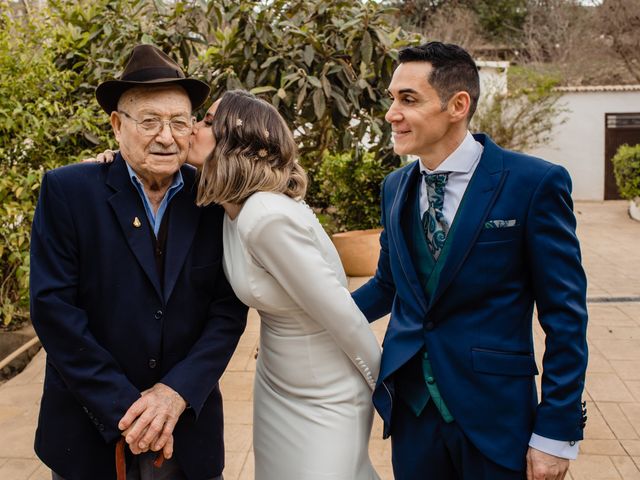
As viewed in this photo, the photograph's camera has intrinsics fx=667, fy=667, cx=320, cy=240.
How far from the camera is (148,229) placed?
1929 mm

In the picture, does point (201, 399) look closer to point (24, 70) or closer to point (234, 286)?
point (234, 286)

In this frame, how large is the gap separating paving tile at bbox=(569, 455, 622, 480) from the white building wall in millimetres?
15531

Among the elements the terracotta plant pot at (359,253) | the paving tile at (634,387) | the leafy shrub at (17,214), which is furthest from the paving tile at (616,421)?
the terracotta plant pot at (359,253)

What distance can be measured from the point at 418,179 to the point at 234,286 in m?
0.64

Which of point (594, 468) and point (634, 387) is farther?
point (634, 387)

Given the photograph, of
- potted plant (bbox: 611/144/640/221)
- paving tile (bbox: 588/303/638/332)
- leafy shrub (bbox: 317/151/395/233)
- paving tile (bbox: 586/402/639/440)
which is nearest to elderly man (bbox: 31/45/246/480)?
paving tile (bbox: 586/402/639/440)

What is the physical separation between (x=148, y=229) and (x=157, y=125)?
305 millimetres

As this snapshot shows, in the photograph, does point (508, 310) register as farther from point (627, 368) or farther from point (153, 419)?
point (627, 368)

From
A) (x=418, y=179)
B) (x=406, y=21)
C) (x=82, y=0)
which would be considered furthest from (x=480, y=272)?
(x=406, y=21)

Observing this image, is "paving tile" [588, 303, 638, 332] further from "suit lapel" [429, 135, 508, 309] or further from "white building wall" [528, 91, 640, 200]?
"white building wall" [528, 91, 640, 200]

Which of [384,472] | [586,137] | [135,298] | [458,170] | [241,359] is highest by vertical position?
[458,170]

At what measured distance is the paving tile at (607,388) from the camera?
4.18m

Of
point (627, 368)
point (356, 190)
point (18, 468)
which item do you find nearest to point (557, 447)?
point (18, 468)

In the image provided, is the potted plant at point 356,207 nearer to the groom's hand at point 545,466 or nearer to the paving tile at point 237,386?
the paving tile at point 237,386
